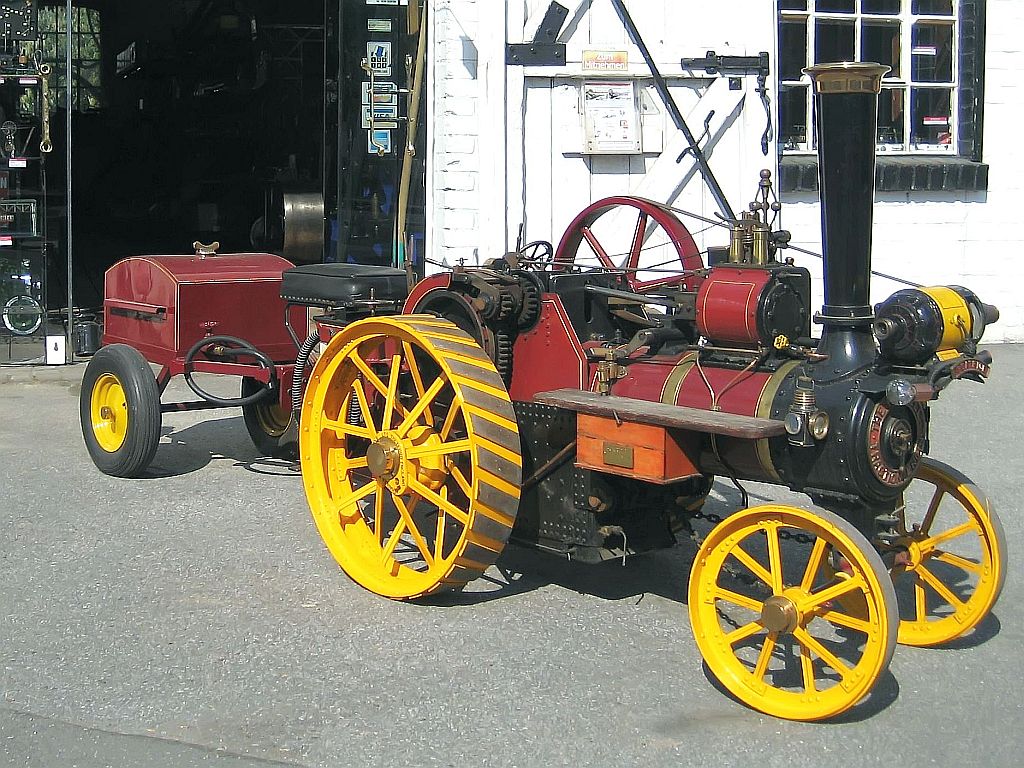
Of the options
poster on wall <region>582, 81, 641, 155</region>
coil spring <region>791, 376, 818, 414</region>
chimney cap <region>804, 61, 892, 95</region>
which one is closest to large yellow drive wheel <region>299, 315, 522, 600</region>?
coil spring <region>791, 376, 818, 414</region>

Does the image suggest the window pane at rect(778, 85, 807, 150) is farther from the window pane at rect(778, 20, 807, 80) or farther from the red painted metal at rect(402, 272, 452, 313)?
the red painted metal at rect(402, 272, 452, 313)

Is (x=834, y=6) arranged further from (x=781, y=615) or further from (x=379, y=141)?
(x=781, y=615)

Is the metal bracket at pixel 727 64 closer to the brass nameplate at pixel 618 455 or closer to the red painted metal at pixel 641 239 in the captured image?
the red painted metal at pixel 641 239

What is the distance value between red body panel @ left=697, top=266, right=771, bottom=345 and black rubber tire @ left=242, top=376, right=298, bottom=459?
3329 millimetres

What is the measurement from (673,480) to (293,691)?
4.31 ft

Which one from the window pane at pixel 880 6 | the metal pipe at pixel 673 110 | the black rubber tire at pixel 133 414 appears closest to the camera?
the black rubber tire at pixel 133 414

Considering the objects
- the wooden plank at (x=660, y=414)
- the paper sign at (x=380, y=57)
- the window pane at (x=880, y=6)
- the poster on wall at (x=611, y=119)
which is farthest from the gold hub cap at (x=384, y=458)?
the window pane at (x=880, y=6)

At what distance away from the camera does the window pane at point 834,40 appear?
33.9ft

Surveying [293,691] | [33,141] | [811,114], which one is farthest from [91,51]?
[293,691]

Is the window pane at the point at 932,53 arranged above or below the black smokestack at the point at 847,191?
above

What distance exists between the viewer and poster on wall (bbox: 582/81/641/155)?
9336mm

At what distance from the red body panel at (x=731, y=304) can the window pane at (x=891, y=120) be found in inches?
261

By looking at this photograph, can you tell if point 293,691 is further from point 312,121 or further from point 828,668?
point 312,121

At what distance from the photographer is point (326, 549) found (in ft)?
18.4
